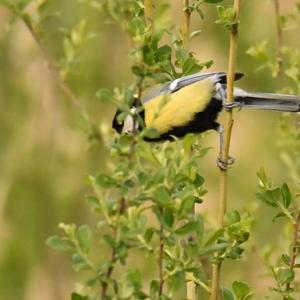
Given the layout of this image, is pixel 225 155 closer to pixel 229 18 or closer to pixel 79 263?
pixel 229 18

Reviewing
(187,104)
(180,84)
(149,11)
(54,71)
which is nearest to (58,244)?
(149,11)

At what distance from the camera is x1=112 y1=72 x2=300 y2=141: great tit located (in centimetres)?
173

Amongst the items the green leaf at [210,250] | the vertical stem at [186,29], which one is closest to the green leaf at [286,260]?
the green leaf at [210,250]

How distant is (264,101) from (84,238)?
85cm

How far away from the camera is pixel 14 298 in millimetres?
2516

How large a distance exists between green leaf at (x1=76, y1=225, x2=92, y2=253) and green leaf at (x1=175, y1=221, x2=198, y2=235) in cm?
10

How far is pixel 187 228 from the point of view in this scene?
1084 mm

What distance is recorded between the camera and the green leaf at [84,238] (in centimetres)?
105

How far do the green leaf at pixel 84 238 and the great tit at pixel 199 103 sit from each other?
642 mm

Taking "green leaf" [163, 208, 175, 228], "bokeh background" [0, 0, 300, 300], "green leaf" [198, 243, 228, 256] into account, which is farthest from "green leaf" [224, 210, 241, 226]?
"bokeh background" [0, 0, 300, 300]

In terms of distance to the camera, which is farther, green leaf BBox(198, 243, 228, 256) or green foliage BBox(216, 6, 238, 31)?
green foliage BBox(216, 6, 238, 31)

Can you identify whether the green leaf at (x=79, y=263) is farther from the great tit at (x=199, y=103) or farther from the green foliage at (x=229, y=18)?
the great tit at (x=199, y=103)

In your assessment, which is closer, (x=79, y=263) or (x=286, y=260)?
(x=79, y=263)

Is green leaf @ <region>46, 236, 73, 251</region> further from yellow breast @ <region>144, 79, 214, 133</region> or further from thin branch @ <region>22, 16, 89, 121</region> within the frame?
thin branch @ <region>22, 16, 89, 121</region>
